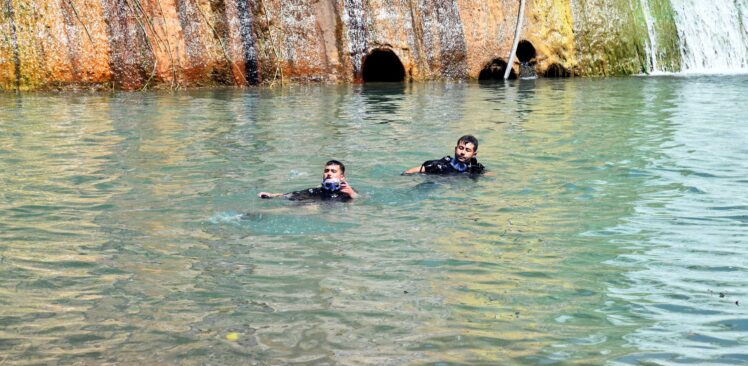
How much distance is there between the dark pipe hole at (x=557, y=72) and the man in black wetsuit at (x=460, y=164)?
14.8 metres

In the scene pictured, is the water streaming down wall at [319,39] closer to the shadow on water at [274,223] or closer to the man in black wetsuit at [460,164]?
the man in black wetsuit at [460,164]

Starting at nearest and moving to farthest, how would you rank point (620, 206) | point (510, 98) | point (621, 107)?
point (620, 206), point (621, 107), point (510, 98)

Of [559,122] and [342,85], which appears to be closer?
[559,122]

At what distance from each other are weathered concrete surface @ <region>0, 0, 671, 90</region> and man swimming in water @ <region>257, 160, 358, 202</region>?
11433 millimetres

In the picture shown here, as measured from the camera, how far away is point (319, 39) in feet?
69.7

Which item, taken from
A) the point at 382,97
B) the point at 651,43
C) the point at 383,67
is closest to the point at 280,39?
the point at 382,97

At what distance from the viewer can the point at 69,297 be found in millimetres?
5875

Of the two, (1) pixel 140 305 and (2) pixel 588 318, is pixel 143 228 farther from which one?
(2) pixel 588 318

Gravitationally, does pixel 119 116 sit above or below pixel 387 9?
below

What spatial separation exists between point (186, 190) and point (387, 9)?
13162 mm

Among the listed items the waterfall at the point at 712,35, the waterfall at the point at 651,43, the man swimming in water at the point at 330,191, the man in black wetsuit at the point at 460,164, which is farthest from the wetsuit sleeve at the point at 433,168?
the waterfall at the point at 712,35

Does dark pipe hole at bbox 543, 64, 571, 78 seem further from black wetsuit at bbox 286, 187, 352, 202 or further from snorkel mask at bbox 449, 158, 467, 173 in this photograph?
black wetsuit at bbox 286, 187, 352, 202

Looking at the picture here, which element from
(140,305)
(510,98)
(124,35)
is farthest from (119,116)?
(140,305)

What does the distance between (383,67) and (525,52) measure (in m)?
3.99
